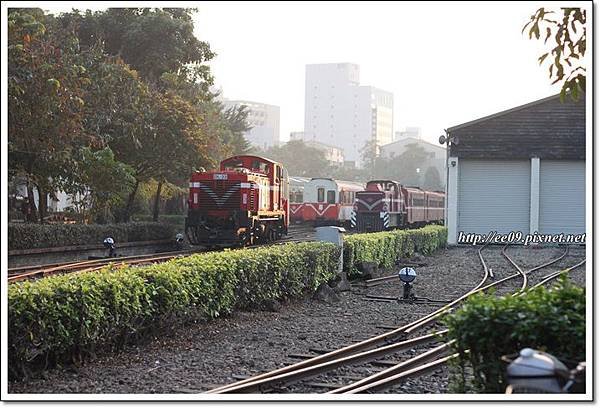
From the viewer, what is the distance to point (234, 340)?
8602 mm

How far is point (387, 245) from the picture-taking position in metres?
15.9

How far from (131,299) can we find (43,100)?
4.61m

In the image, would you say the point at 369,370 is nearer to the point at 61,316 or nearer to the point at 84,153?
the point at 61,316

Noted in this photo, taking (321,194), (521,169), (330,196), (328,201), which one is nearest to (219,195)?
(330,196)

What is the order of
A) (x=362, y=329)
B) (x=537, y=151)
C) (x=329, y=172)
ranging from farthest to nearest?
(x=329, y=172)
(x=537, y=151)
(x=362, y=329)

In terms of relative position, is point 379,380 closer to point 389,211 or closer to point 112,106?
point 112,106

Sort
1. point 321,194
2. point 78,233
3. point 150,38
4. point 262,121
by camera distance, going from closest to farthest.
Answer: point 262,121
point 78,233
point 150,38
point 321,194

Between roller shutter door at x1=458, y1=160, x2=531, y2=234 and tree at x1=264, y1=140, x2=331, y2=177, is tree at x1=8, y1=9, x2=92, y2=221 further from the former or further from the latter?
roller shutter door at x1=458, y1=160, x2=531, y2=234

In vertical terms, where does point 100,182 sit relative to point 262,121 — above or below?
below

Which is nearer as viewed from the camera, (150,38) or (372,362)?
(372,362)

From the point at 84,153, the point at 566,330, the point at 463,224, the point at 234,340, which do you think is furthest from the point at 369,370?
the point at 84,153

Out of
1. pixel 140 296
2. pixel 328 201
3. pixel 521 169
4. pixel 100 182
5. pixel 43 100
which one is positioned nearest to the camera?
pixel 140 296

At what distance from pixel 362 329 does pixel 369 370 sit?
2249 millimetres

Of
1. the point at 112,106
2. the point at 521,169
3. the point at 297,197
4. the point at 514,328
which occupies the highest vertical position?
the point at 112,106
